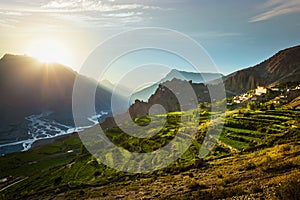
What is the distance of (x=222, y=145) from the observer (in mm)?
41000

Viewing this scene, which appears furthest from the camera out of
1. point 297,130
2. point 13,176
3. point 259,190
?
point 13,176

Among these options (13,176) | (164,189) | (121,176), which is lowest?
(13,176)

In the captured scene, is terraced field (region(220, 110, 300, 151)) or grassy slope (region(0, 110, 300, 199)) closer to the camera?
grassy slope (region(0, 110, 300, 199))

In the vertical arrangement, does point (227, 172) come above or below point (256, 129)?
above

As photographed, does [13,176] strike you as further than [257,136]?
Yes

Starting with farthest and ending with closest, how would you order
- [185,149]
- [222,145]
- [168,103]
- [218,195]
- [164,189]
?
[168,103]
[185,149]
[222,145]
[164,189]
[218,195]

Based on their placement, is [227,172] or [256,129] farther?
[256,129]

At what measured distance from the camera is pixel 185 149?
1756 inches

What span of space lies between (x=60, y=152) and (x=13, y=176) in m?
33.4

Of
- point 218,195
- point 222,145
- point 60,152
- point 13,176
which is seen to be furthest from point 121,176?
point 60,152

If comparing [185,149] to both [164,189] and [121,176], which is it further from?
[164,189]

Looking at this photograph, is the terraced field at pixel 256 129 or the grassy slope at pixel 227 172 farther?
the terraced field at pixel 256 129

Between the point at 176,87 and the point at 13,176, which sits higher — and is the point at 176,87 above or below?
above

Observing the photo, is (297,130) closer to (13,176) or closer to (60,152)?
(13,176)
